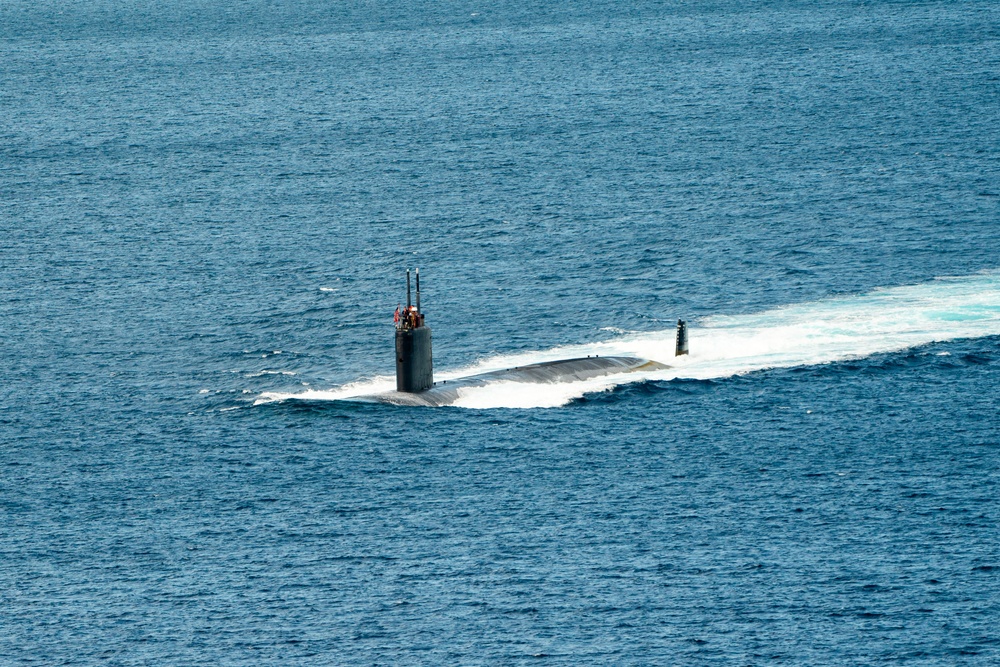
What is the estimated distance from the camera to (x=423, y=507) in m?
84.4

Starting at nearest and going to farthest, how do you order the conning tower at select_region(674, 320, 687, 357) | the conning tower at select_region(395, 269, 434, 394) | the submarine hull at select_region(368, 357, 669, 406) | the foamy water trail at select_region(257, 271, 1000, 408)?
1. the conning tower at select_region(395, 269, 434, 394)
2. the submarine hull at select_region(368, 357, 669, 406)
3. the foamy water trail at select_region(257, 271, 1000, 408)
4. the conning tower at select_region(674, 320, 687, 357)

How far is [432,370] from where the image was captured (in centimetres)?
10006

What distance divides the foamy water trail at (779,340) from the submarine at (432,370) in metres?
0.82

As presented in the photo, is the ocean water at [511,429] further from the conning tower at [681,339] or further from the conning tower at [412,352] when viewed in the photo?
the conning tower at [412,352]

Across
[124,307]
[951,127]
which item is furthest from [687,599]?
[951,127]

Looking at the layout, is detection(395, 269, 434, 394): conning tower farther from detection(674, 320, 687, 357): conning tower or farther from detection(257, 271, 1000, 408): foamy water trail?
detection(674, 320, 687, 357): conning tower

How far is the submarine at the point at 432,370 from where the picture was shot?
9588 centimetres

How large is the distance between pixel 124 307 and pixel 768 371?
50.5 metres

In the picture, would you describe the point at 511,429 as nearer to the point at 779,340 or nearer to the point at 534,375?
the point at 534,375

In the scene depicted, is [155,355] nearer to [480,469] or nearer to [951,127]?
[480,469]

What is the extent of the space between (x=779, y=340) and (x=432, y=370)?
2574 centimetres

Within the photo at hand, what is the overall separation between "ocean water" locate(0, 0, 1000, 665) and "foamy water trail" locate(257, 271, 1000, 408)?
0.34m

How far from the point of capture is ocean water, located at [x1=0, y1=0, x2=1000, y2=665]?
7312 cm

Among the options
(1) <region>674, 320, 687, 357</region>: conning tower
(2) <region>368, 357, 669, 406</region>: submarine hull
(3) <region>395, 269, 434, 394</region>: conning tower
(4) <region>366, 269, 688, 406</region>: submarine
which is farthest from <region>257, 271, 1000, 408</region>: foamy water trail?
(3) <region>395, 269, 434, 394</region>: conning tower
